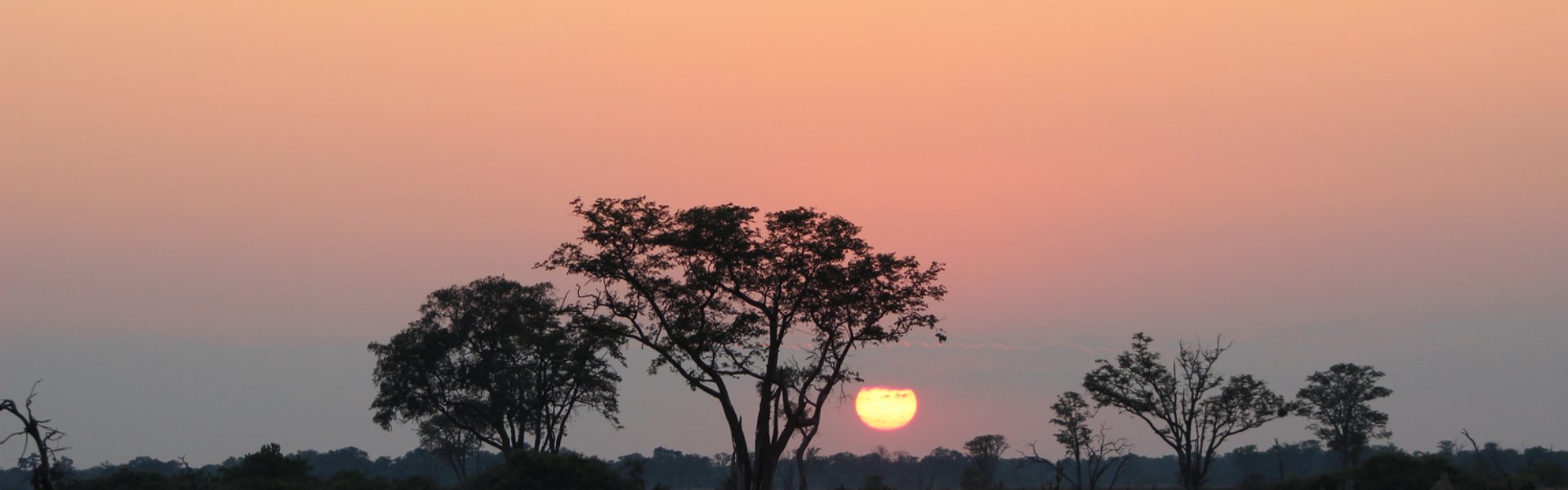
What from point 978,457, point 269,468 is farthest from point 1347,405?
point 269,468

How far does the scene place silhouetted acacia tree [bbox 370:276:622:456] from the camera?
72.8m

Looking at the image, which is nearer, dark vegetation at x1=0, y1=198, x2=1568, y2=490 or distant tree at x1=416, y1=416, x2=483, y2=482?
dark vegetation at x1=0, y1=198, x2=1568, y2=490

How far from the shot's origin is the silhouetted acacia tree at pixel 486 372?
72.8 metres

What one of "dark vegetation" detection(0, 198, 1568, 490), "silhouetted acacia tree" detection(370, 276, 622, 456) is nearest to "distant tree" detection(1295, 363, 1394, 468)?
"dark vegetation" detection(0, 198, 1568, 490)

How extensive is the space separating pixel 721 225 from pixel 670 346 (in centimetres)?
593

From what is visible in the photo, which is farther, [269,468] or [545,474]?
[269,468]

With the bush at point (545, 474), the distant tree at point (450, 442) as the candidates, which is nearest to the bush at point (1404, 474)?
the bush at point (545, 474)

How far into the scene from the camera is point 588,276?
52188mm

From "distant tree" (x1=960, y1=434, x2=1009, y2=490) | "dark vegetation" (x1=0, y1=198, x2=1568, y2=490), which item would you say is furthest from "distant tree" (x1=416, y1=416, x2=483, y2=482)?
"distant tree" (x1=960, y1=434, x2=1009, y2=490)

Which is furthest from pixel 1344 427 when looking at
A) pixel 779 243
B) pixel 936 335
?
pixel 779 243

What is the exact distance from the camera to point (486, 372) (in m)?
73.4

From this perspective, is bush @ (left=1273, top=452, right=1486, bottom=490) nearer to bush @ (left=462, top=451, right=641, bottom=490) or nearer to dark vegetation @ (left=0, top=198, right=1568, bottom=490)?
dark vegetation @ (left=0, top=198, right=1568, bottom=490)

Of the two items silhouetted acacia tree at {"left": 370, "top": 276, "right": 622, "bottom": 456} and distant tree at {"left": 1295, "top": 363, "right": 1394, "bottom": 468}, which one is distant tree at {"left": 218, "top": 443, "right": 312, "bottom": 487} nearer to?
silhouetted acacia tree at {"left": 370, "top": 276, "right": 622, "bottom": 456}

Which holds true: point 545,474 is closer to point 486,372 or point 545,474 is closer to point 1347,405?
point 486,372
